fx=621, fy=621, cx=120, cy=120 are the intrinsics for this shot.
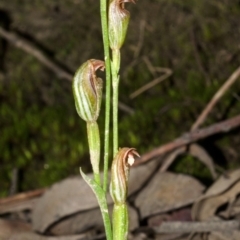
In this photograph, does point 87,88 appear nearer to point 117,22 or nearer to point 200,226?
point 117,22

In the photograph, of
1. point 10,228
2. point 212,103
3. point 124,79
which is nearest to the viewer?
point 10,228

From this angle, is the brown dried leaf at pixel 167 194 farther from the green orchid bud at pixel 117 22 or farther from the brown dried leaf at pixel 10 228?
the green orchid bud at pixel 117 22

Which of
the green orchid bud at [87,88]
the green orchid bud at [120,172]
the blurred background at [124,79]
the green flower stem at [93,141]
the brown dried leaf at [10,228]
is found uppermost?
the blurred background at [124,79]

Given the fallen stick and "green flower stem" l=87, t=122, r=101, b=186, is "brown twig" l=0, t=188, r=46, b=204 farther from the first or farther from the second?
"green flower stem" l=87, t=122, r=101, b=186

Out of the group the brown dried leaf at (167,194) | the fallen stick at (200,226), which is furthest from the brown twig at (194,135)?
the fallen stick at (200,226)

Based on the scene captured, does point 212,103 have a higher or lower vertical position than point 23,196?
higher

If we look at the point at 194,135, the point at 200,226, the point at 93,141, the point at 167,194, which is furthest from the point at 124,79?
the point at 93,141

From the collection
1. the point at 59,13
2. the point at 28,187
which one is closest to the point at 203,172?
the point at 28,187

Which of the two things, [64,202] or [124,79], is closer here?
[64,202]
